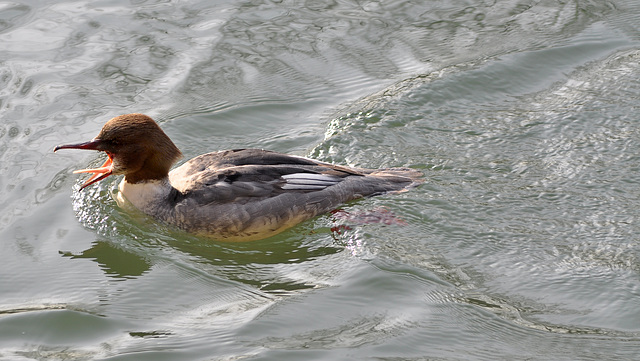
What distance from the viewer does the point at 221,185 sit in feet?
22.2

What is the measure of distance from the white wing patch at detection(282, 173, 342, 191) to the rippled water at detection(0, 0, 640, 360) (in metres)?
0.29

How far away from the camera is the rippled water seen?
5.62 m

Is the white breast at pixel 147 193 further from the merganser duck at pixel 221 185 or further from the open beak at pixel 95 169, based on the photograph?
the open beak at pixel 95 169

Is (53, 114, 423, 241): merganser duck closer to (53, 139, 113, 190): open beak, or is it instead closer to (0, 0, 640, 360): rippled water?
(53, 139, 113, 190): open beak

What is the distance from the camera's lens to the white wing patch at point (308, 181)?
693 centimetres

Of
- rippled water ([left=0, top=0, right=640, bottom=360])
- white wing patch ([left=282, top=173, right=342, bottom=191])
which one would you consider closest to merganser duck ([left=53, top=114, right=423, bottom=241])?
white wing patch ([left=282, top=173, right=342, bottom=191])

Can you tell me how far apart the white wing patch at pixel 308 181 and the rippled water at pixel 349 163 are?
0.29 m

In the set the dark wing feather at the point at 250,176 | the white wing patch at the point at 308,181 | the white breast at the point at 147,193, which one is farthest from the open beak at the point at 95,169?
the white wing patch at the point at 308,181

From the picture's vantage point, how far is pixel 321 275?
628 centimetres

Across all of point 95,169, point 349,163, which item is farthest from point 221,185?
point 349,163

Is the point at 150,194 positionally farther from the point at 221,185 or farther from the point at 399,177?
the point at 399,177

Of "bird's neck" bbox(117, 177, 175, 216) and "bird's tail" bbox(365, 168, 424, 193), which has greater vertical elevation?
"bird's tail" bbox(365, 168, 424, 193)

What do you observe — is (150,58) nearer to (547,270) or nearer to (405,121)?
(405,121)

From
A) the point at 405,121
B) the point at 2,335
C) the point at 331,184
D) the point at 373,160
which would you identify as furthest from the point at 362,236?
the point at 2,335
